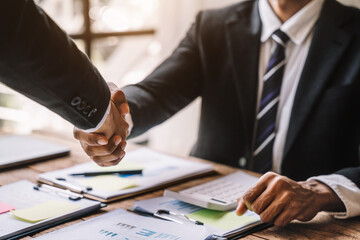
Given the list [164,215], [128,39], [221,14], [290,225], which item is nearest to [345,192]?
[290,225]

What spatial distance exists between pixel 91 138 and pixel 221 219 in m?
0.42

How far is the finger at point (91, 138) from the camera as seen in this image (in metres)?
1.21

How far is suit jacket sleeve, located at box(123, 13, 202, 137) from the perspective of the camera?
1.56 meters

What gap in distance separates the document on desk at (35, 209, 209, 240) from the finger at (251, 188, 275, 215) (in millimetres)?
139

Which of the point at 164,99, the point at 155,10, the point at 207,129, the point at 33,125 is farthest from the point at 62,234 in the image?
the point at 155,10

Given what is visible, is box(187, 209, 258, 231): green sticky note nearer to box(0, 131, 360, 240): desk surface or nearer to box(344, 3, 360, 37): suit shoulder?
box(0, 131, 360, 240): desk surface

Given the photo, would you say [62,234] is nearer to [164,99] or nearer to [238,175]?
[238,175]

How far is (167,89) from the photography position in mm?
1688

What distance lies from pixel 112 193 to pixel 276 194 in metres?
0.40

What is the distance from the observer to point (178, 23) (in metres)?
2.98

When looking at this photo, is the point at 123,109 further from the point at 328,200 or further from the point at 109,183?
the point at 328,200

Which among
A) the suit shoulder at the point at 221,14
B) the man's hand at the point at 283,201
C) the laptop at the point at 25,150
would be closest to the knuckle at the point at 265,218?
the man's hand at the point at 283,201

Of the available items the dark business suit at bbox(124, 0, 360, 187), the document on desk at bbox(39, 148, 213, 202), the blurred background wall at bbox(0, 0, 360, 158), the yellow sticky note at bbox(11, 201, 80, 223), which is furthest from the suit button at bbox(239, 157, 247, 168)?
the blurred background wall at bbox(0, 0, 360, 158)

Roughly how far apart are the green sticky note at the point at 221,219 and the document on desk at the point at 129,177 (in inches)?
8.1
